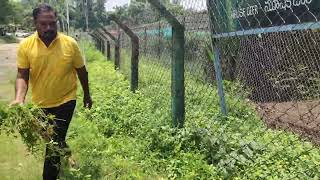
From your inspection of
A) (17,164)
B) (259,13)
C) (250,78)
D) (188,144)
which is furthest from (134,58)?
(259,13)

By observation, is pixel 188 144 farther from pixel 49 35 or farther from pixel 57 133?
pixel 49 35

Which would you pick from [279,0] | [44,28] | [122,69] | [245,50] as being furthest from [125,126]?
[122,69]

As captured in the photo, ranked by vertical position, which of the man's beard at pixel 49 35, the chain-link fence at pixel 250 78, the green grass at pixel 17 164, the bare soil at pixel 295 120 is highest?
the man's beard at pixel 49 35

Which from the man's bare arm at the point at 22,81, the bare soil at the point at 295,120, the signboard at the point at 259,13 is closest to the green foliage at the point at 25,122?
the man's bare arm at the point at 22,81

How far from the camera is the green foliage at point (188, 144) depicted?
4539mm

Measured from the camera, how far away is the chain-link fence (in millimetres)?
4297

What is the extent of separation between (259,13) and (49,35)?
1.96 m

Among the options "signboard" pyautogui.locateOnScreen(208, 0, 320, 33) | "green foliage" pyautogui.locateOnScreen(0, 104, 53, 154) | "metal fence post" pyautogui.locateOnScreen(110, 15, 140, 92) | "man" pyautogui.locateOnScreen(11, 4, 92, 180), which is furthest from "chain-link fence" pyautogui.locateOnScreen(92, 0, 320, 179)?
"green foliage" pyautogui.locateOnScreen(0, 104, 53, 154)

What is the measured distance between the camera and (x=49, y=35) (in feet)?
15.8

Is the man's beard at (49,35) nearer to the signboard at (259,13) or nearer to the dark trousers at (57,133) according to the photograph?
the dark trousers at (57,133)

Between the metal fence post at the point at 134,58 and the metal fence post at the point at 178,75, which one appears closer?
the metal fence post at the point at 178,75

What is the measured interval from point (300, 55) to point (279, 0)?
12.3 feet

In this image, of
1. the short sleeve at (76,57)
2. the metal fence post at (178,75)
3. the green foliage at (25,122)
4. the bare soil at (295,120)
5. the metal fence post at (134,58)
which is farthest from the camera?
the metal fence post at (134,58)

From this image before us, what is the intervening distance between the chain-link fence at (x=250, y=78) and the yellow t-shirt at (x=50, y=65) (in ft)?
3.49
